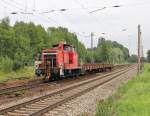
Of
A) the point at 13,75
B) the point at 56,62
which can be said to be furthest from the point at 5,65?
the point at 56,62

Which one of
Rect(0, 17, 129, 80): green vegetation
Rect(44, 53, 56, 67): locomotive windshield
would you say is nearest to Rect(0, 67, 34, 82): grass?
Rect(0, 17, 129, 80): green vegetation

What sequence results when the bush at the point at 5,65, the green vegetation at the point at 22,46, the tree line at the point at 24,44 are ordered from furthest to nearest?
the tree line at the point at 24,44
the green vegetation at the point at 22,46
the bush at the point at 5,65

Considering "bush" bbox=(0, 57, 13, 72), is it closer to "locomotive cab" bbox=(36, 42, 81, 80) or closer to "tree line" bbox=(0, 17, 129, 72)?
"tree line" bbox=(0, 17, 129, 72)

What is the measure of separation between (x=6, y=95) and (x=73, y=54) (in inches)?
631

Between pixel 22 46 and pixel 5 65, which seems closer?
pixel 5 65

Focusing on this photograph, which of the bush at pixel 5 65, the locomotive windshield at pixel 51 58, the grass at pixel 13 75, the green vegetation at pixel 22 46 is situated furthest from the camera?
the green vegetation at pixel 22 46

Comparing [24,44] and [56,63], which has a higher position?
[24,44]

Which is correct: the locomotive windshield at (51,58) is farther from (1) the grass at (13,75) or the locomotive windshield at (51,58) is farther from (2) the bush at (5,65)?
(2) the bush at (5,65)

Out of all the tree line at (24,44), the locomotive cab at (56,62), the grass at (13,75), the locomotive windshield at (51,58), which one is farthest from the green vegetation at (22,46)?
the locomotive cab at (56,62)

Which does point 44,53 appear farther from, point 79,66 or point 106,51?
point 106,51

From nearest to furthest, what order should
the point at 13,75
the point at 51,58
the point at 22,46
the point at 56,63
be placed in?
the point at 56,63
the point at 51,58
the point at 13,75
the point at 22,46

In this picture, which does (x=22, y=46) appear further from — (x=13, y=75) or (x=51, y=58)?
(x=51, y=58)

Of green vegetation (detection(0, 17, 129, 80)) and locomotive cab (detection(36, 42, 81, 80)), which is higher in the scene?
green vegetation (detection(0, 17, 129, 80))

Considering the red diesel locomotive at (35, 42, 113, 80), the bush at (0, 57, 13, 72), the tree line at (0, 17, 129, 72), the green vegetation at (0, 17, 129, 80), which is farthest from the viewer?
the tree line at (0, 17, 129, 72)
